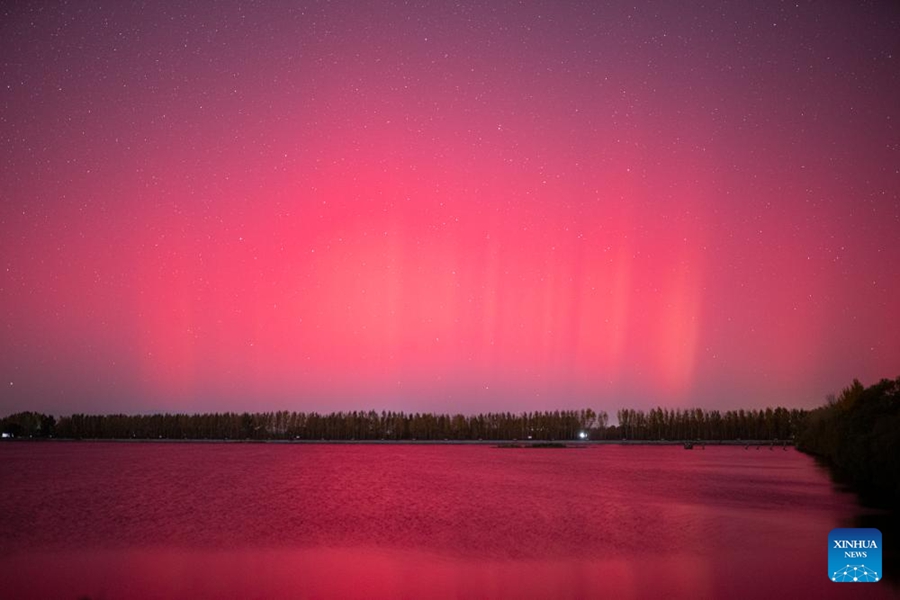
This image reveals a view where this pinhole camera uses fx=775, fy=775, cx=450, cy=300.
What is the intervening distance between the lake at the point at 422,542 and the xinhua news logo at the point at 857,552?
2497 mm

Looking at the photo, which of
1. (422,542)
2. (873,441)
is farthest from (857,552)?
(873,441)

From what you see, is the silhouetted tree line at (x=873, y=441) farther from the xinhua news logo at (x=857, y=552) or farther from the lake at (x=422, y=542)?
the xinhua news logo at (x=857, y=552)

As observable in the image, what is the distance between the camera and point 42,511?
28656 mm

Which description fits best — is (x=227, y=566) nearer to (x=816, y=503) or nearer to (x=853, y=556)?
(x=853, y=556)

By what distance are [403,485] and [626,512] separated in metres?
16.3

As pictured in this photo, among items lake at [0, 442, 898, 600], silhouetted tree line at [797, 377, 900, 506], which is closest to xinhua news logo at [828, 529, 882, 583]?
lake at [0, 442, 898, 600]

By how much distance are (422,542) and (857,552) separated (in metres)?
12.3

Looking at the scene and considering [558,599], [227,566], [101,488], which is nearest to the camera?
[558,599]

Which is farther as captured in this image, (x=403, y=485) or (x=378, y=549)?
(x=403, y=485)

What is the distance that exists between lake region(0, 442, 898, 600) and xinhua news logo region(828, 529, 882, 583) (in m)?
2.50

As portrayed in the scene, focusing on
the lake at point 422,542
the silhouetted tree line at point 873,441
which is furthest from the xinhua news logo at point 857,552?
the silhouetted tree line at point 873,441

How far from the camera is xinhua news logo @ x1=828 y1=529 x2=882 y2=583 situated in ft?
34.2

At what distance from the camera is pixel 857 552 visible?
10.7 meters

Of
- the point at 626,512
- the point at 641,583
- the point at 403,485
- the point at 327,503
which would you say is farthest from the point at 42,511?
the point at 641,583
